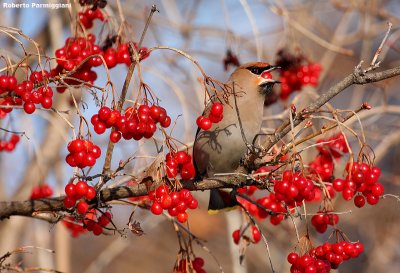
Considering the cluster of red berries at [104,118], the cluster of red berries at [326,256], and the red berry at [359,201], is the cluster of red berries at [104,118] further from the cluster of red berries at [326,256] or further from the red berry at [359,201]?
the red berry at [359,201]

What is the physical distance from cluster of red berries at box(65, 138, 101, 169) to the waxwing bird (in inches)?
49.4

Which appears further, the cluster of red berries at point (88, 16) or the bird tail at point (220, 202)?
the bird tail at point (220, 202)

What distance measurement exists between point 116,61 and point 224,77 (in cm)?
709

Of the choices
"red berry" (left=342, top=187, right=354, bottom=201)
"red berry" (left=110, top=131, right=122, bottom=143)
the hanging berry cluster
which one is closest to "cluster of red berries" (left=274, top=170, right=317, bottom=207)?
"red berry" (left=342, top=187, right=354, bottom=201)

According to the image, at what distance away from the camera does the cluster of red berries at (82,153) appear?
2.22m

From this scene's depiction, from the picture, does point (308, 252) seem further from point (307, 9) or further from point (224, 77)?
point (224, 77)

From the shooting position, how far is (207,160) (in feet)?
12.0

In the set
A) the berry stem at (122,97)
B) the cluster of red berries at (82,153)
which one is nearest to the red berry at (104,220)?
the berry stem at (122,97)

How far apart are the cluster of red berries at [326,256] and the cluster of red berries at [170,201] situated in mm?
425

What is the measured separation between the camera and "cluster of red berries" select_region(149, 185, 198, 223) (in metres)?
2.31

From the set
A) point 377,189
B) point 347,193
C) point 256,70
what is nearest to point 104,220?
point 347,193

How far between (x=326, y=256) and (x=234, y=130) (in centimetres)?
120

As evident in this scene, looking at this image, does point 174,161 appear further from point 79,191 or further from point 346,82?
point 346,82

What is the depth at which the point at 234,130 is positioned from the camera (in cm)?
347
